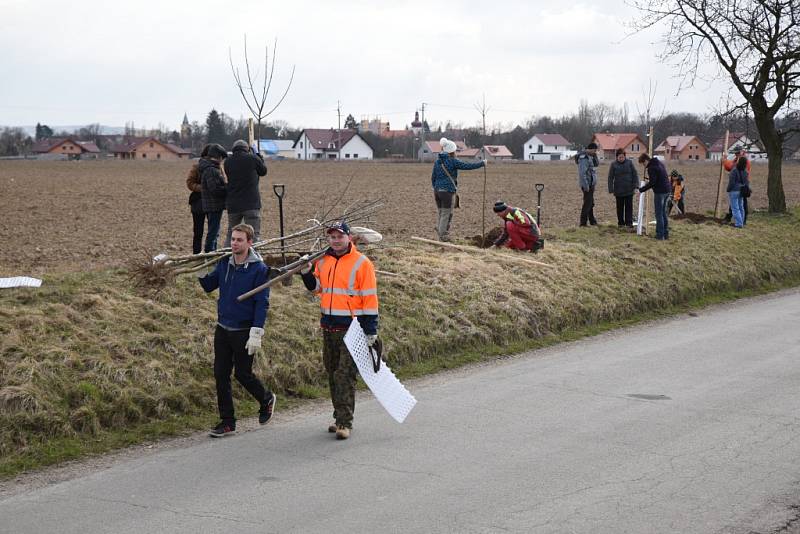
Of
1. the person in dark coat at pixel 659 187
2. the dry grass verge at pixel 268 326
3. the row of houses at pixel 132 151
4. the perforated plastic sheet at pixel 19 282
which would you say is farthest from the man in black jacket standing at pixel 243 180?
the row of houses at pixel 132 151

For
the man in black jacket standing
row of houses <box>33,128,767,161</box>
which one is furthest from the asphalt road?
row of houses <box>33,128,767,161</box>

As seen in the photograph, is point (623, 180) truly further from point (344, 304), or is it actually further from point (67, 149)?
point (67, 149)

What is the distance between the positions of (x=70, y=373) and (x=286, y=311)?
311 cm

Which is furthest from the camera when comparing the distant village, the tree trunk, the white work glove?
the distant village

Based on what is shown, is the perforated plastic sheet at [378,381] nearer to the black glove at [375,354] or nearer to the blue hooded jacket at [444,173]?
the black glove at [375,354]

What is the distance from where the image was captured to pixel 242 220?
1371 centimetres

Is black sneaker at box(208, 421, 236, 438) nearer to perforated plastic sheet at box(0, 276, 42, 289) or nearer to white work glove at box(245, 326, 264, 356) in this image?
white work glove at box(245, 326, 264, 356)

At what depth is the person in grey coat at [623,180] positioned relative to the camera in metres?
21.1

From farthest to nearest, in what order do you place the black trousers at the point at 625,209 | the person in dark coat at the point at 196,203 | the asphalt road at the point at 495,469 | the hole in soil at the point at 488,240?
the black trousers at the point at 625,209
the hole in soil at the point at 488,240
the person in dark coat at the point at 196,203
the asphalt road at the point at 495,469

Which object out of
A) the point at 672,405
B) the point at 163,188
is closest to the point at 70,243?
the point at 672,405

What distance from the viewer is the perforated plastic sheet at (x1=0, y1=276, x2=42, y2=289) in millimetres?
10856

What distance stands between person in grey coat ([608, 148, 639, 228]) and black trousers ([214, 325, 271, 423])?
14.4 metres

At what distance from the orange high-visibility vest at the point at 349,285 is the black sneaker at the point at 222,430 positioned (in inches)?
53.1

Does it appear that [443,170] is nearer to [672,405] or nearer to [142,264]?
[142,264]
